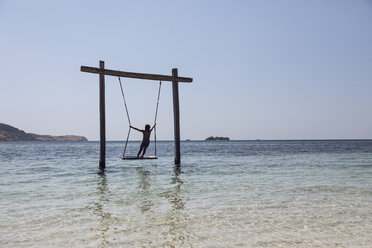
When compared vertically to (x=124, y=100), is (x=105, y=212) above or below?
below

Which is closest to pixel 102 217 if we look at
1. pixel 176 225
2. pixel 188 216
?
pixel 176 225

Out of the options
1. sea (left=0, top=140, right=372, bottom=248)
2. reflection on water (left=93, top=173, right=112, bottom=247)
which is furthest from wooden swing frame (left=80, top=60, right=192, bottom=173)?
reflection on water (left=93, top=173, right=112, bottom=247)

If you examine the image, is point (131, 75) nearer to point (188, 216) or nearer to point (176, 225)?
point (188, 216)

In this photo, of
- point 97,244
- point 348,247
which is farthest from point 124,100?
point 348,247

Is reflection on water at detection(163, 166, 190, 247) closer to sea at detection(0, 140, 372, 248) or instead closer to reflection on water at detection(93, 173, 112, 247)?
sea at detection(0, 140, 372, 248)

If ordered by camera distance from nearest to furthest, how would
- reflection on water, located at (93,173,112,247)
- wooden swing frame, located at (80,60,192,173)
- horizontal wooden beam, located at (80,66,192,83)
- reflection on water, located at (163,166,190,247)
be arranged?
reflection on water, located at (163,166,190,247), reflection on water, located at (93,173,112,247), horizontal wooden beam, located at (80,66,192,83), wooden swing frame, located at (80,60,192,173)

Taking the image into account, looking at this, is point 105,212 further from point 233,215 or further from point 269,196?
point 269,196

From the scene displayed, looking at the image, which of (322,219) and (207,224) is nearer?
(207,224)

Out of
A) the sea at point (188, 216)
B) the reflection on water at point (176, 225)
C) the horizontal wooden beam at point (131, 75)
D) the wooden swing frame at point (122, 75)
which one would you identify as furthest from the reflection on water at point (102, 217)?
the horizontal wooden beam at point (131, 75)

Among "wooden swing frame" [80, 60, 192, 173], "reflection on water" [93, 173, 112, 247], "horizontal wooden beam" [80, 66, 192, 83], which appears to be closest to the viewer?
"reflection on water" [93, 173, 112, 247]

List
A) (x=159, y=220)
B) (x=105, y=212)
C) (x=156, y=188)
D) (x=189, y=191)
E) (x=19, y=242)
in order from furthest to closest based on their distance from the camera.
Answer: (x=156, y=188) < (x=189, y=191) < (x=105, y=212) < (x=159, y=220) < (x=19, y=242)

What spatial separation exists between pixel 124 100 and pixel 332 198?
9.52 meters

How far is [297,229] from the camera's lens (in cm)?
523

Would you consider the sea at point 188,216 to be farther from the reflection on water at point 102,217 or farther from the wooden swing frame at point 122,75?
the wooden swing frame at point 122,75
